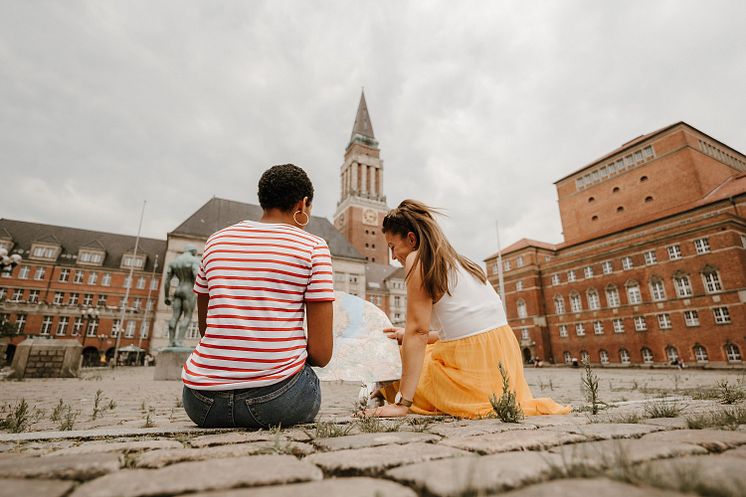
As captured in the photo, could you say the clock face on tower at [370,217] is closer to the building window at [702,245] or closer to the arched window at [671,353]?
the building window at [702,245]

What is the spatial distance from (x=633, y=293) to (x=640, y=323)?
263 cm

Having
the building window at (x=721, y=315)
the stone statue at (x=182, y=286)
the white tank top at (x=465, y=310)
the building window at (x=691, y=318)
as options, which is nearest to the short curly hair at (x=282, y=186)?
the white tank top at (x=465, y=310)

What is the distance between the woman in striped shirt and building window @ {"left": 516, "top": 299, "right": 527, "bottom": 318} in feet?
146

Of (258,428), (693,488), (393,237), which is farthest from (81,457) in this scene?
(393,237)

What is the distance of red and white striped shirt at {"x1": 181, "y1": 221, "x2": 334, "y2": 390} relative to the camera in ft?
7.14

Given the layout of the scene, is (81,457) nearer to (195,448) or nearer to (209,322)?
(195,448)

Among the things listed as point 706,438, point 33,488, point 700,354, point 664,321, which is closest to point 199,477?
point 33,488

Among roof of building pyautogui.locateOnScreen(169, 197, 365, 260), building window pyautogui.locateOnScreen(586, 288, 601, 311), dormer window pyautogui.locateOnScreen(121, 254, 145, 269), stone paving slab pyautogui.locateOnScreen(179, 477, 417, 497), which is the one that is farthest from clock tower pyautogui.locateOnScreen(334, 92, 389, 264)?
stone paving slab pyautogui.locateOnScreen(179, 477, 417, 497)

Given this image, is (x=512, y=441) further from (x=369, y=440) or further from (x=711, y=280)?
(x=711, y=280)

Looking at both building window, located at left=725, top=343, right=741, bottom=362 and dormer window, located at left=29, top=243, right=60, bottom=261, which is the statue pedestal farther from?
dormer window, located at left=29, top=243, right=60, bottom=261

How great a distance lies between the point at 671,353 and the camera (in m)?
30.5

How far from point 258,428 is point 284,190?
1543 millimetres

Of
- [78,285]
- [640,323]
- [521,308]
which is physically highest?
[78,285]

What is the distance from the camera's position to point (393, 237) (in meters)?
3.43
